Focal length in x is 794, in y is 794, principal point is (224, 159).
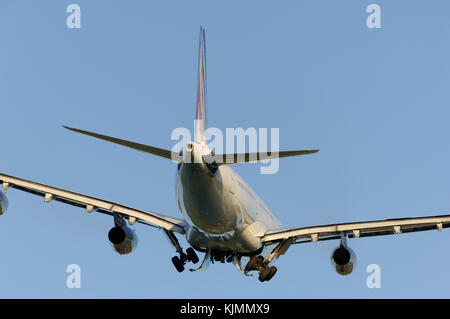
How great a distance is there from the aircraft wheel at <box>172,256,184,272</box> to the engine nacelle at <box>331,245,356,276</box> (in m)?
6.12

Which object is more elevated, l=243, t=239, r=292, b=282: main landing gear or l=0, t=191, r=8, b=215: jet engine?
l=0, t=191, r=8, b=215: jet engine

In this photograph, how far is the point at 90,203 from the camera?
3081 centimetres

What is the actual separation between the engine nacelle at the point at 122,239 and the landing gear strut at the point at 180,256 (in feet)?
6.20

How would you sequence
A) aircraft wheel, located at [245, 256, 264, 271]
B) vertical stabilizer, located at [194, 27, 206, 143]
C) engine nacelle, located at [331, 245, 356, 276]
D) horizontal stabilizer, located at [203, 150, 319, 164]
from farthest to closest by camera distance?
aircraft wheel, located at [245, 256, 264, 271], engine nacelle, located at [331, 245, 356, 276], vertical stabilizer, located at [194, 27, 206, 143], horizontal stabilizer, located at [203, 150, 319, 164]

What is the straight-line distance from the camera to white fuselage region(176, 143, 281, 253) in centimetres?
2655

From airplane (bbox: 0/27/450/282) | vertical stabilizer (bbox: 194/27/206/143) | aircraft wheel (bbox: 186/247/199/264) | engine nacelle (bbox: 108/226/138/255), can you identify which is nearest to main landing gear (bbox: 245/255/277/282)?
airplane (bbox: 0/27/450/282)

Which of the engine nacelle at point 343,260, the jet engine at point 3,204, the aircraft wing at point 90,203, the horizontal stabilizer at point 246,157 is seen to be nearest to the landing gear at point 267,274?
the engine nacelle at point 343,260

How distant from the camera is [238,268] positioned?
1266 inches

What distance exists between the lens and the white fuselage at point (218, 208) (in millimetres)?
26547

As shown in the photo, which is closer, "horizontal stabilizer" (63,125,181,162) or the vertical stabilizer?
"horizontal stabilizer" (63,125,181,162)

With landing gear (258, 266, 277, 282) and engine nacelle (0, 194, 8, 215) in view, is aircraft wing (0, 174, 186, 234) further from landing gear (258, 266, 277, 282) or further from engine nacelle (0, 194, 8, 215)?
landing gear (258, 266, 277, 282)

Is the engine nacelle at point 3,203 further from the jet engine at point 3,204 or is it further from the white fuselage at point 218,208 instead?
the white fuselage at point 218,208

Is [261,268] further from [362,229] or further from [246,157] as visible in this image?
[246,157]

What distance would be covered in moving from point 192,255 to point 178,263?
0.71m
